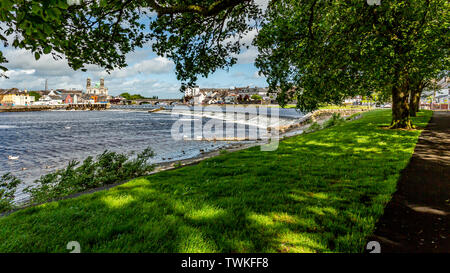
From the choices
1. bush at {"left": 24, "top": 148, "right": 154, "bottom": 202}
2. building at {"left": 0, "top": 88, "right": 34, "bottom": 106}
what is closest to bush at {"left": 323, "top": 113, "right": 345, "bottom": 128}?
bush at {"left": 24, "top": 148, "right": 154, "bottom": 202}

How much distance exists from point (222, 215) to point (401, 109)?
1890cm

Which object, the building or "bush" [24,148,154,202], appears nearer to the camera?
"bush" [24,148,154,202]

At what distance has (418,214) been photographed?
15.4 ft

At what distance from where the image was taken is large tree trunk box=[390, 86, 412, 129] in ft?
56.3

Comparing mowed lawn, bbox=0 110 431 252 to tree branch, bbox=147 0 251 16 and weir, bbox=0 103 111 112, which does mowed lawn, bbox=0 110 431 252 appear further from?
weir, bbox=0 103 111 112

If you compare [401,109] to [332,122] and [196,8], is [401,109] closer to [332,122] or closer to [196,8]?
[332,122]

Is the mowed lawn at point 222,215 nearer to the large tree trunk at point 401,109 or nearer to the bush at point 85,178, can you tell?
the bush at point 85,178

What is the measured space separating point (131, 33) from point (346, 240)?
10.2 meters

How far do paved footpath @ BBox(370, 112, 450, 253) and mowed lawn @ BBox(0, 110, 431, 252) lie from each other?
24cm

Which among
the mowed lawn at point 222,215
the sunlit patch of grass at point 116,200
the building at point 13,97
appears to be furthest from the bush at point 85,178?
the building at point 13,97

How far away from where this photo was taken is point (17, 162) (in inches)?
802

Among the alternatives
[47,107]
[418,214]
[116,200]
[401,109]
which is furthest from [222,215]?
[47,107]
